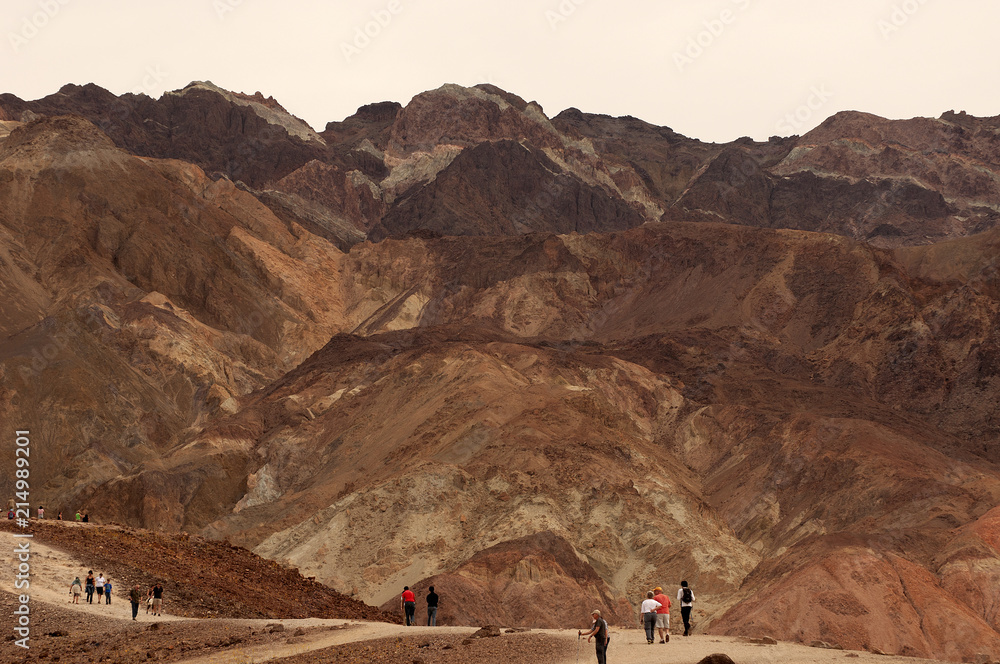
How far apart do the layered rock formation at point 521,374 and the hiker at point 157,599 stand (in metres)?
12.2

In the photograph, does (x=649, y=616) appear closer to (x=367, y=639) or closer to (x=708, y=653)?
(x=708, y=653)

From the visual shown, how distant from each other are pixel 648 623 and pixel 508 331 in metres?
76.1

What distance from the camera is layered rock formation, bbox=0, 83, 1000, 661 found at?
4591 centimetres

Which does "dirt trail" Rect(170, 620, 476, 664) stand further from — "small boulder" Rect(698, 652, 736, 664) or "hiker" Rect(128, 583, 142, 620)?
"small boulder" Rect(698, 652, 736, 664)

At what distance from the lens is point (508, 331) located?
98875mm

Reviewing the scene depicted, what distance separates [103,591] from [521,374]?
44510 millimetres

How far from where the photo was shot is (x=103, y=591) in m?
29.9

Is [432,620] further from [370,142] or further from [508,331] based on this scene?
[370,142]

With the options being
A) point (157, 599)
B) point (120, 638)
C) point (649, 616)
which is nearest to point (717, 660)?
point (649, 616)

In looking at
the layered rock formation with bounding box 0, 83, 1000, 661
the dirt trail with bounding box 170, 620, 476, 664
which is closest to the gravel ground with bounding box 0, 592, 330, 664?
the dirt trail with bounding box 170, 620, 476, 664

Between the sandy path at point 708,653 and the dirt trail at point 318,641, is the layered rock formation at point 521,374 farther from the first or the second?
the sandy path at point 708,653

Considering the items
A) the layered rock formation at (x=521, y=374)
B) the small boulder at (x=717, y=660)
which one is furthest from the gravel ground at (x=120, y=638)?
the layered rock formation at (x=521, y=374)

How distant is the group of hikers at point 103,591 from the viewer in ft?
95.4

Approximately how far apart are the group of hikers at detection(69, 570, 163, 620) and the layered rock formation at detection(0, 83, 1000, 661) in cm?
1209
